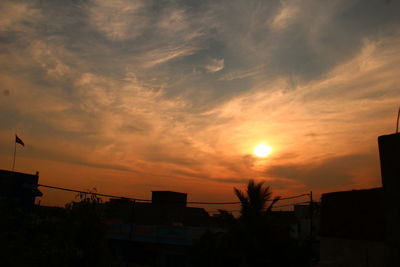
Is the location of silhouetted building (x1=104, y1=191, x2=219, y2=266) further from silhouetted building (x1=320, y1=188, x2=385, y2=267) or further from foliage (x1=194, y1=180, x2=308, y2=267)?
silhouetted building (x1=320, y1=188, x2=385, y2=267)

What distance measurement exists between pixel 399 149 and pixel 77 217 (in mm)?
14585

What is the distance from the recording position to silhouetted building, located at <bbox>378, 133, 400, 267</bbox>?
13.5m

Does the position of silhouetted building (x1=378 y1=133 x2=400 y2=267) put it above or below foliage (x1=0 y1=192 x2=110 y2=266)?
above

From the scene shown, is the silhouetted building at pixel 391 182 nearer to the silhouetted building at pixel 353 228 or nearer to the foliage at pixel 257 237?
the silhouetted building at pixel 353 228

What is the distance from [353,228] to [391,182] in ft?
28.9

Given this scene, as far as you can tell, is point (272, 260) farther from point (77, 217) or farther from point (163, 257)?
point (163, 257)

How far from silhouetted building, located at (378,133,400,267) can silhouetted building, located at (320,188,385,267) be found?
242 inches

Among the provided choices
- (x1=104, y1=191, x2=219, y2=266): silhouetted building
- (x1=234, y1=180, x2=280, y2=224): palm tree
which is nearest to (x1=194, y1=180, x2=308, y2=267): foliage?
(x1=234, y1=180, x2=280, y2=224): palm tree

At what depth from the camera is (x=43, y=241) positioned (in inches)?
609

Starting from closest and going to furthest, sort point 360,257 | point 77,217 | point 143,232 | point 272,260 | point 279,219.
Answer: point 77,217
point 360,257
point 272,260
point 279,219
point 143,232

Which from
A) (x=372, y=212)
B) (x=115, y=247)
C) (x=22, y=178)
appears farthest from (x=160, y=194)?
(x=372, y=212)

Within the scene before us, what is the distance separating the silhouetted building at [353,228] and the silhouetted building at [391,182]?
6153 mm

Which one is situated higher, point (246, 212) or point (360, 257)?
point (246, 212)

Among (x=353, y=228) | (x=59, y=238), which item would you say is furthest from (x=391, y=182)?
(x=59, y=238)
